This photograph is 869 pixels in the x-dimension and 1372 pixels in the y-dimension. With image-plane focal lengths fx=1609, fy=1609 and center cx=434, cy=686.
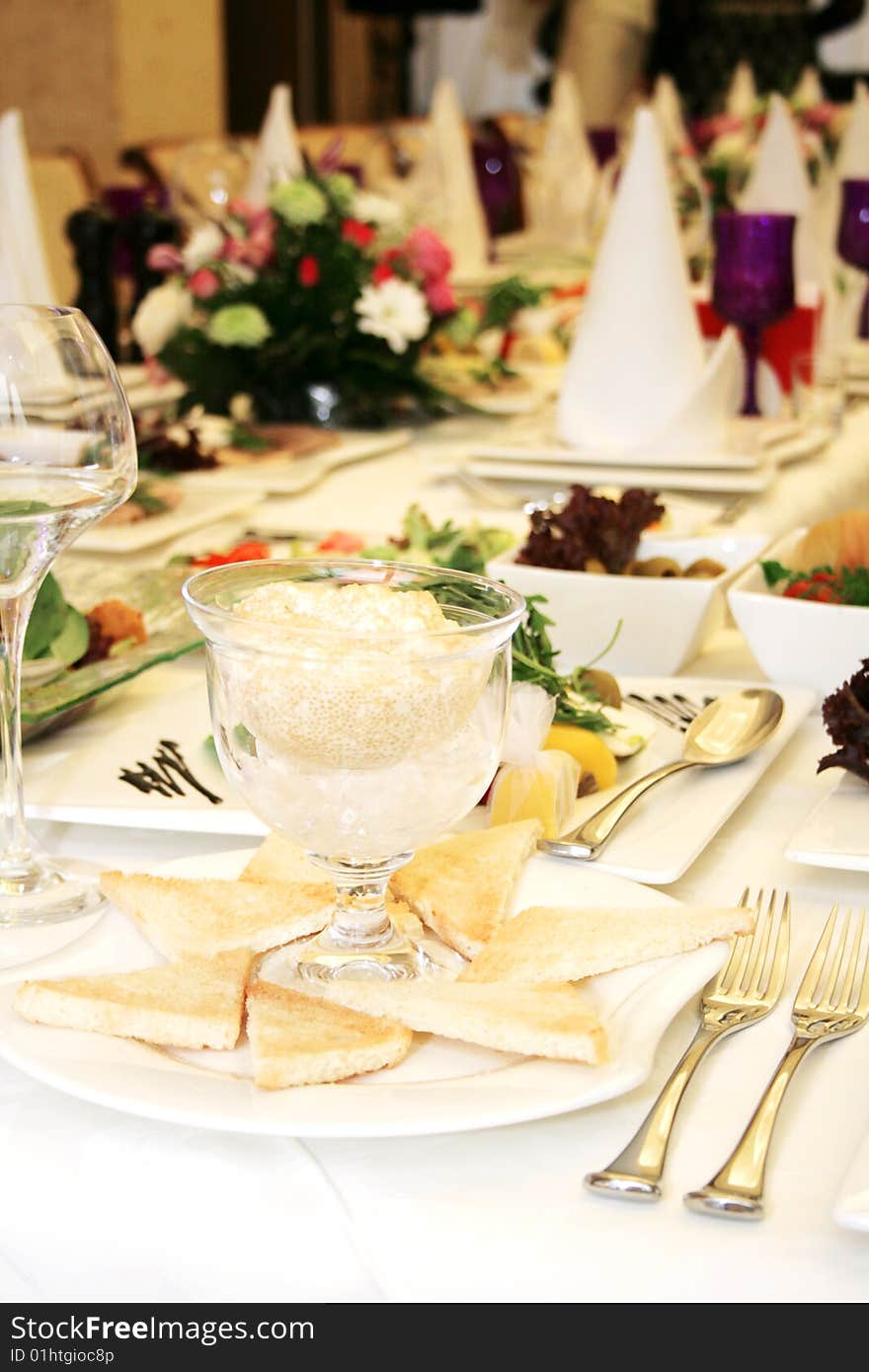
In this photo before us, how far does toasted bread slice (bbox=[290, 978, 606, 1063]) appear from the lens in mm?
684

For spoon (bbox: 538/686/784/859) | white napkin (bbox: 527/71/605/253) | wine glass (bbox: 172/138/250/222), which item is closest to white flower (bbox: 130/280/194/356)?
wine glass (bbox: 172/138/250/222)

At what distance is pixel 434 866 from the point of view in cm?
88

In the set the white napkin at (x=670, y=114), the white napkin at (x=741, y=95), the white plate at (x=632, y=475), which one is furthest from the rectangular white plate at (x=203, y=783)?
the white napkin at (x=741, y=95)

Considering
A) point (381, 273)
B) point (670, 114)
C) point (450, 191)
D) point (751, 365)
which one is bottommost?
point (751, 365)

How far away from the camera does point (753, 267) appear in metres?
2.30

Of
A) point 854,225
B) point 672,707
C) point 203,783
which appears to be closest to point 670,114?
point 854,225

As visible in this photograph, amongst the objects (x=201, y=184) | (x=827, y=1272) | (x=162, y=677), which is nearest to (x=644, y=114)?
(x=201, y=184)

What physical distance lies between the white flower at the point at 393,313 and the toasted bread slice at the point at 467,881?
5.33ft

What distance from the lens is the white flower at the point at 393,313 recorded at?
7.99ft

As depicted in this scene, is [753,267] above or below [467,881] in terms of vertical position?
above

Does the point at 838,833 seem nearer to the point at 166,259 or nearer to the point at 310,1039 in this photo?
the point at 310,1039

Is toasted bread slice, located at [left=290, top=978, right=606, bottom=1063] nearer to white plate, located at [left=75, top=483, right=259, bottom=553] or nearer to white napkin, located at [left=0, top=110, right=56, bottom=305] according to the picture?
white plate, located at [left=75, top=483, right=259, bottom=553]

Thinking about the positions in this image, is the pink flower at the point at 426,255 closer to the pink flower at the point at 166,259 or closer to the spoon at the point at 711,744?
the pink flower at the point at 166,259

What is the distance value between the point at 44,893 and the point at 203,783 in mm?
177
